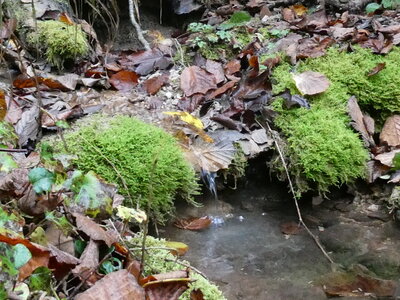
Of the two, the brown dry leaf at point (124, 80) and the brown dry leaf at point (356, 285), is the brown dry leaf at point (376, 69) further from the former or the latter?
the brown dry leaf at point (124, 80)

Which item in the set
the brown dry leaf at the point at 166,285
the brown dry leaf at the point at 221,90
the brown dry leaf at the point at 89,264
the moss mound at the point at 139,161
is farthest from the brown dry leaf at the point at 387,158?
the brown dry leaf at the point at 89,264

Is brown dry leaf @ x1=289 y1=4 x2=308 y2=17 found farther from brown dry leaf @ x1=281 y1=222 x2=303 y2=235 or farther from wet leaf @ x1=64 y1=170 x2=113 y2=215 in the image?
wet leaf @ x1=64 y1=170 x2=113 y2=215

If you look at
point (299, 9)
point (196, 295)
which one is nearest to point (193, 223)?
point (196, 295)

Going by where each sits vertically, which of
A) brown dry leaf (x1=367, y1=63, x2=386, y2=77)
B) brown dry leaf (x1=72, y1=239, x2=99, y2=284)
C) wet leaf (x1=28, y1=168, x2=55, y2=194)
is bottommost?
brown dry leaf (x1=367, y1=63, x2=386, y2=77)

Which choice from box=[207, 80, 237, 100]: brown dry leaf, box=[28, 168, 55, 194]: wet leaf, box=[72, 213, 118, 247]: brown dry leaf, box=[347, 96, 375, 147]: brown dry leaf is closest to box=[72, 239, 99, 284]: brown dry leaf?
box=[72, 213, 118, 247]: brown dry leaf

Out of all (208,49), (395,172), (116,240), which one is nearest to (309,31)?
(208,49)

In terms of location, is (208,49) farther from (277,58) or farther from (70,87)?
(70,87)
